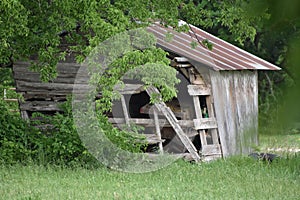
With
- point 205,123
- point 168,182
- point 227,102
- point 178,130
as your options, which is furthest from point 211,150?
point 168,182

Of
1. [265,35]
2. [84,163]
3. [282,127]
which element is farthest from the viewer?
[84,163]

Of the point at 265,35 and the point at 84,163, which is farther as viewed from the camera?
the point at 84,163

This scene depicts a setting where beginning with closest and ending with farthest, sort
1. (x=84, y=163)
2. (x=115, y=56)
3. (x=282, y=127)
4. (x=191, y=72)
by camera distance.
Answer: (x=282, y=127) → (x=115, y=56) → (x=84, y=163) → (x=191, y=72)

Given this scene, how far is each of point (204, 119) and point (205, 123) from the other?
0.29 ft

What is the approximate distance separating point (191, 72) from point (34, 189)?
15.3ft

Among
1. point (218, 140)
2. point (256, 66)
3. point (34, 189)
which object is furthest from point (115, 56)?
point (256, 66)

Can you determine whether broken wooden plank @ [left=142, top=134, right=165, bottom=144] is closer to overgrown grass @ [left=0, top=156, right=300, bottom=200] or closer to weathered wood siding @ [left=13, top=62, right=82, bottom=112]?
overgrown grass @ [left=0, top=156, right=300, bottom=200]

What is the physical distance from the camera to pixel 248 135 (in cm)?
149

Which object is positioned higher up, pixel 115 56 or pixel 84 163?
pixel 115 56

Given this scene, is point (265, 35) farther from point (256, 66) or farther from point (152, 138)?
point (256, 66)

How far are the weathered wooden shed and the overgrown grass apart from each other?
2.65 feet

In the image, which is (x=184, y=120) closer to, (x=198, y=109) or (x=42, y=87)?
(x=198, y=109)

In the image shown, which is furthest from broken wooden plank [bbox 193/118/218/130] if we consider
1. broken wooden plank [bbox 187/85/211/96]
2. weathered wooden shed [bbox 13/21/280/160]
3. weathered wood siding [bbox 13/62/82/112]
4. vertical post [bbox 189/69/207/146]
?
weathered wood siding [bbox 13/62/82/112]

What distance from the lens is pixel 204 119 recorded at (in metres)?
12.1
